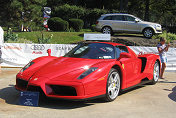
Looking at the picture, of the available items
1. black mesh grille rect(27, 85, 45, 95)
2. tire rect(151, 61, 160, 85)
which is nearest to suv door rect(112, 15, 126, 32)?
tire rect(151, 61, 160, 85)

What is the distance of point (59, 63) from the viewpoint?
231 inches

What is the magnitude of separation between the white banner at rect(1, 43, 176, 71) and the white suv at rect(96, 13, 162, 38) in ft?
22.5

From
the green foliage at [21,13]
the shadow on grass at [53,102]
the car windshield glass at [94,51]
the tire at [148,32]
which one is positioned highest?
the green foliage at [21,13]

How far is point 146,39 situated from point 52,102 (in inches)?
527

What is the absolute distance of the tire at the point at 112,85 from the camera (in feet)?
17.9

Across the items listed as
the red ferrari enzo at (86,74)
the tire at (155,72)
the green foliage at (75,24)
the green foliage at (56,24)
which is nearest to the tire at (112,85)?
the red ferrari enzo at (86,74)

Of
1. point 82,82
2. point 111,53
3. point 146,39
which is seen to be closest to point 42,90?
point 82,82

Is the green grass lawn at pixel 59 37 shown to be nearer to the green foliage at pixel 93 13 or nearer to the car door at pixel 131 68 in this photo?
the green foliage at pixel 93 13

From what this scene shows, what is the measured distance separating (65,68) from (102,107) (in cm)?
116

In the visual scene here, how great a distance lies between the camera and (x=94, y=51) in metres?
6.27

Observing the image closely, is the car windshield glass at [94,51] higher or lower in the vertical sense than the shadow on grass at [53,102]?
higher

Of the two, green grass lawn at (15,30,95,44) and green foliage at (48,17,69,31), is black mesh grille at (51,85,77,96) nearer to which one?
green grass lawn at (15,30,95,44)

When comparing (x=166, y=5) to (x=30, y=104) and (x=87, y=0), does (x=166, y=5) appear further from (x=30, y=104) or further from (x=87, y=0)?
(x=30, y=104)

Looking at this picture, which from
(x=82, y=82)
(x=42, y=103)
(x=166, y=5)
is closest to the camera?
(x=82, y=82)
